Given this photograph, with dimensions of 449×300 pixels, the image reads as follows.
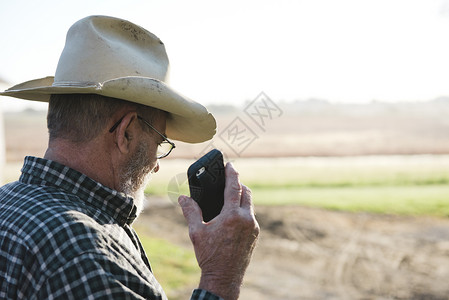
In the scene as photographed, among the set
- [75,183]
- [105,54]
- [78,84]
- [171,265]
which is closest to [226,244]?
[75,183]

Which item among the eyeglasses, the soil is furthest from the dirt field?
the eyeglasses

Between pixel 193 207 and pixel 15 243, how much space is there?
1.97 feet

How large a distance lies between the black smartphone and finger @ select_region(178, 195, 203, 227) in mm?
64

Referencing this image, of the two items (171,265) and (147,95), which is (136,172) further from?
(171,265)

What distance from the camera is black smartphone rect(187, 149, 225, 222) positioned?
184 cm

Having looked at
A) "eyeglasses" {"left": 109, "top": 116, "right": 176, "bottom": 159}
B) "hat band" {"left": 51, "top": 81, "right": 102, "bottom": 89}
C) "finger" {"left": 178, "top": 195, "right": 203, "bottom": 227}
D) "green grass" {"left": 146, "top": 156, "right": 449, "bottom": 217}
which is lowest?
"green grass" {"left": 146, "top": 156, "right": 449, "bottom": 217}

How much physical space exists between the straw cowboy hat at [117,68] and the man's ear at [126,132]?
Result: 0.26 feet

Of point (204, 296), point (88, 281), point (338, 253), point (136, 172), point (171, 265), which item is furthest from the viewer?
point (338, 253)

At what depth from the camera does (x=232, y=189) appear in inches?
68.6

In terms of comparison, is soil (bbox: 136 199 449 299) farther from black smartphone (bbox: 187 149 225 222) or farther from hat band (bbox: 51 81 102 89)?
hat band (bbox: 51 81 102 89)

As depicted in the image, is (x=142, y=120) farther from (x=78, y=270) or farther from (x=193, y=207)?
(x=78, y=270)

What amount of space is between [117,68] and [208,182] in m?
→ 0.60

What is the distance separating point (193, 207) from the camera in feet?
5.72

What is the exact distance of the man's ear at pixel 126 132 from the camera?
184cm
